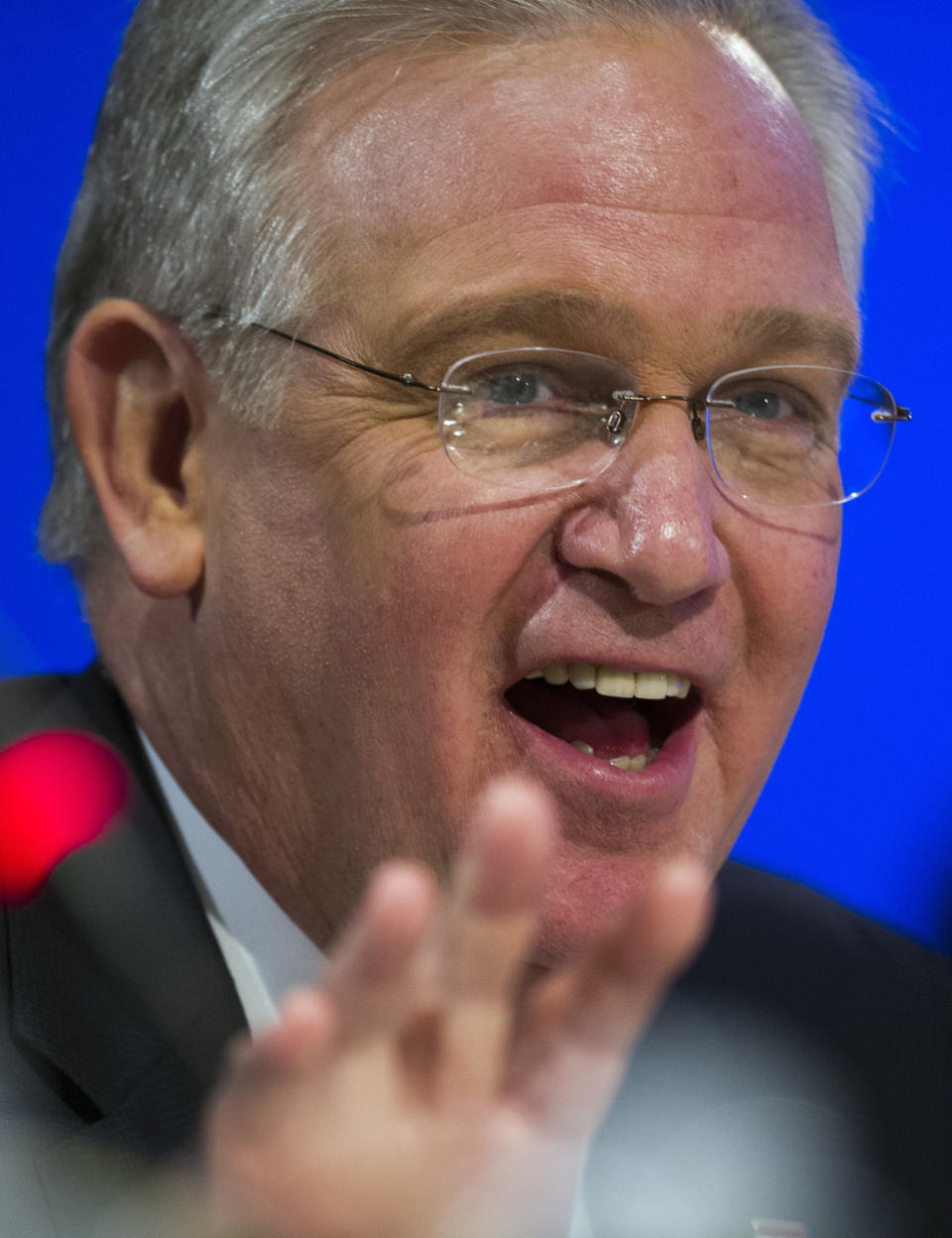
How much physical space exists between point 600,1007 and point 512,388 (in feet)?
2.37

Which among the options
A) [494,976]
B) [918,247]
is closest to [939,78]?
[918,247]

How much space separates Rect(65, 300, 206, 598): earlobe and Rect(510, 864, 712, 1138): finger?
31.2 inches

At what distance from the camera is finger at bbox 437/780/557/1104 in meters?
0.72

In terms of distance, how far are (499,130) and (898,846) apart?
4.02 ft

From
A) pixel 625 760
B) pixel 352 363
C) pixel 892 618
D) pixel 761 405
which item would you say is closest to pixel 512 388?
pixel 352 363

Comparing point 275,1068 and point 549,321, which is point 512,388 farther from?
point 275,1068

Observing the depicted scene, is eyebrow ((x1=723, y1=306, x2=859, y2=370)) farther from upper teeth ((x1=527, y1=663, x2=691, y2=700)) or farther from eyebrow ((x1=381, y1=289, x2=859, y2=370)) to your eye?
upper teeth ((x1=527, y1=663, x2=691, y2=700))

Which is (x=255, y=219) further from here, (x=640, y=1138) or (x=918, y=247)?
(x=640, y=1138)

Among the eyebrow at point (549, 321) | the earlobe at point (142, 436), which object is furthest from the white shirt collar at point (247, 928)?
the eyebrow at point (549, 321)

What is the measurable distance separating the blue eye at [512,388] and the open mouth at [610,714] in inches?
11.0

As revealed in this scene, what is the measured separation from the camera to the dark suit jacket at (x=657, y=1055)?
1.29 metres

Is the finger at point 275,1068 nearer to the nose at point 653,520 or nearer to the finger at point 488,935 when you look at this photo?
the finger at point 488,935

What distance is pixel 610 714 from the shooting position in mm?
1443

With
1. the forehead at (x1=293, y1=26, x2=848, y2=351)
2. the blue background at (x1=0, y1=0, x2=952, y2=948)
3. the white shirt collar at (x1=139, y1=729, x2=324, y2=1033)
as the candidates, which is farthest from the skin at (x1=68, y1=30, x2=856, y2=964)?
the blue background at (x1=0, y1=0, x2=952, y2=948)
